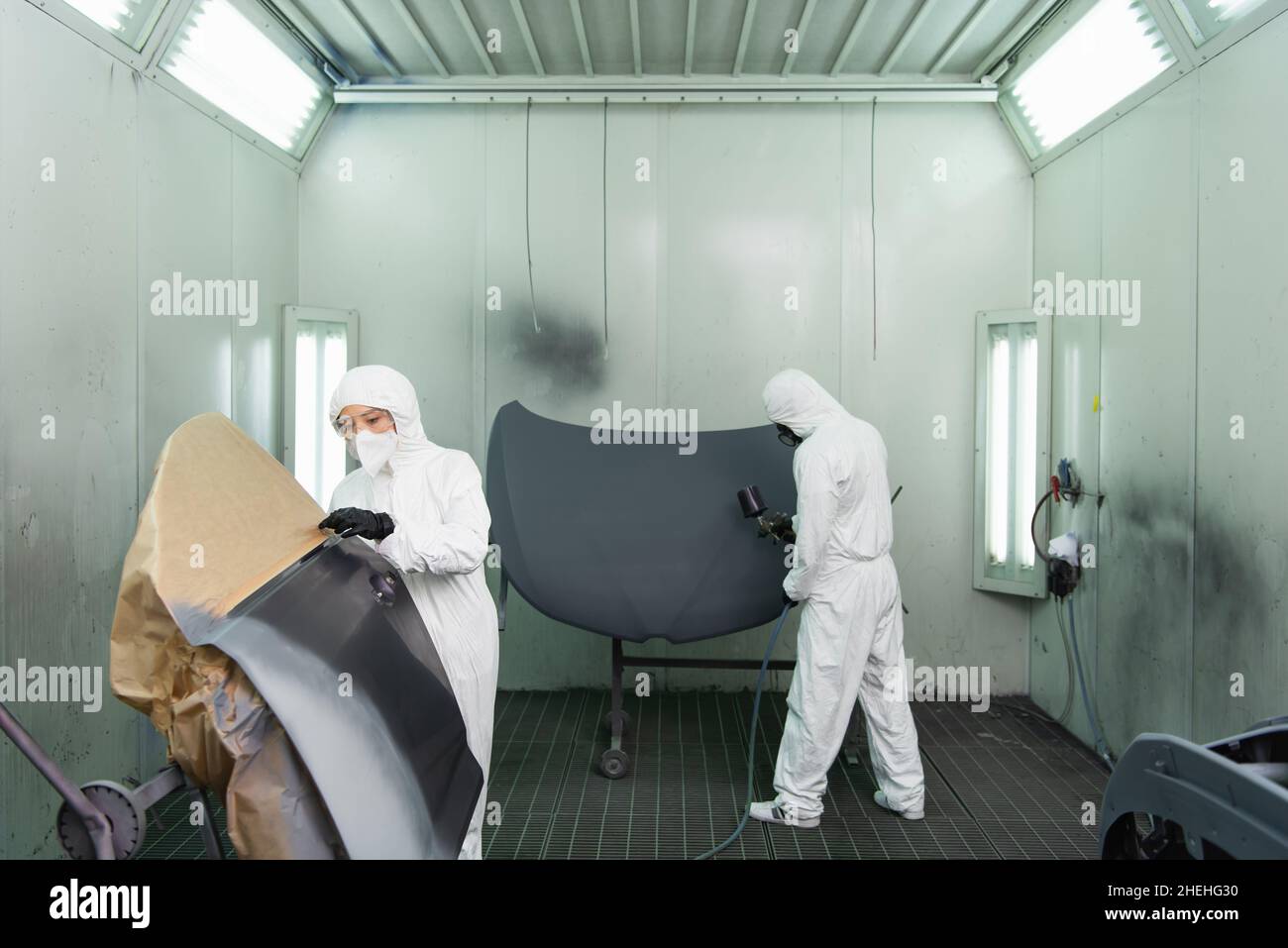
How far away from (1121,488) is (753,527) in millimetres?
1348

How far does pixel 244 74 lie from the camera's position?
3.01 metres

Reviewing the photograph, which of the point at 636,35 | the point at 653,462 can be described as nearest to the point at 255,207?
the point at 636,35

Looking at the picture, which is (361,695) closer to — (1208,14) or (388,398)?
(388,398)

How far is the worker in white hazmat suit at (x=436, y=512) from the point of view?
6.52 feet

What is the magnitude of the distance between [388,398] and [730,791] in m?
1.76

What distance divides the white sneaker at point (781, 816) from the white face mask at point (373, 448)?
160 centimetres

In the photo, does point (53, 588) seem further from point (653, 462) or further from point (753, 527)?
point (753, 527)

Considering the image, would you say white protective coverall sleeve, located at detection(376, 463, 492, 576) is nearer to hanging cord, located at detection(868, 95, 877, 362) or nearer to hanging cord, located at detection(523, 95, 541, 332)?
hanging cord, located at detection(523, 95, 541, 332)

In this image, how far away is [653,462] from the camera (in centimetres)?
312

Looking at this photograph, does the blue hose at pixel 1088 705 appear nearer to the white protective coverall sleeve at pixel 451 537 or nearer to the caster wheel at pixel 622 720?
the caster wheel at pixel 622 720

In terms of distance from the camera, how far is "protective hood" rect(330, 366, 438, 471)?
2012 millimetres

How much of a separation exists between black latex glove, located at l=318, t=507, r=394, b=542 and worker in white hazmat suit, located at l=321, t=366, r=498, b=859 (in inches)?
5.2

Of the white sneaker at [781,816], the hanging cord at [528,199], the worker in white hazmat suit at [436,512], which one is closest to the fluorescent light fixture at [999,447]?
the white sneaker at [781,816]

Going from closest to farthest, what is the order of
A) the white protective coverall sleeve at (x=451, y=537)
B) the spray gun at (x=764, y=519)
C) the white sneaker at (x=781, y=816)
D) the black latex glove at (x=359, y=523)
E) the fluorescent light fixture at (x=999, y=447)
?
the black latex glove at (x=359, y=523), the white protective coverall sleeve at (x=451, y=537), the white sneaker at (x=781, y=816), the spray gun at (x=764, y=519), the fluorescent light fixture at (x=999, y=447)
